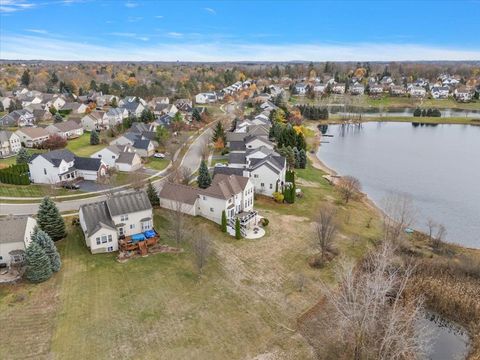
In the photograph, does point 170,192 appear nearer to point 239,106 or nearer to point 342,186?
point 342,186


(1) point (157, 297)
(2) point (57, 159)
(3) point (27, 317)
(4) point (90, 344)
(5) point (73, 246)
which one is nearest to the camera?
(4) point (90, 344)

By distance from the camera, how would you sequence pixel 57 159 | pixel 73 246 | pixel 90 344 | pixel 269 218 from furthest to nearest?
pixel 57 159, pixel 269 218, pixel 73 246, pixel 90 344

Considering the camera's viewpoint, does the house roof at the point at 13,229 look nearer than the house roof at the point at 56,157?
Yes

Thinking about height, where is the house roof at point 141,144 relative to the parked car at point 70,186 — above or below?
above

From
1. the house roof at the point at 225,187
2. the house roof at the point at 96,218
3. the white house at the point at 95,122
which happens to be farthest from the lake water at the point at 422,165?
the white house at the point at 95,122

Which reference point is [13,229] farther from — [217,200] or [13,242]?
[217,200]

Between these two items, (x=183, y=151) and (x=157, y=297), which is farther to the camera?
(x=183, y=151)

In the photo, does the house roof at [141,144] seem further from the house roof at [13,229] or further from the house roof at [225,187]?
the house roof at [13,229]

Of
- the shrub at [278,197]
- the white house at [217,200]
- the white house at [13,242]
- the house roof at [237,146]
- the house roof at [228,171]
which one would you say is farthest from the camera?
the house roof at [237,146]

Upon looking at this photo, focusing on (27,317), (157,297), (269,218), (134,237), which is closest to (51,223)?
(134,237)
